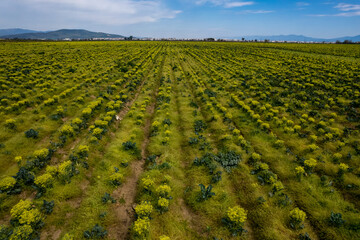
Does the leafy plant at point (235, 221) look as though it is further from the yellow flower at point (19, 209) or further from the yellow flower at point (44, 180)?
the yellow flower at point (44, 180)

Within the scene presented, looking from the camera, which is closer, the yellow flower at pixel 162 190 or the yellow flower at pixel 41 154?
the yellow flower at pixel 162 190

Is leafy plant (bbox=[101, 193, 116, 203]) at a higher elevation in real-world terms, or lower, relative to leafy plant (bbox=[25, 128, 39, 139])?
lower

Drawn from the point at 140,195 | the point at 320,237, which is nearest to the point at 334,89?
the point at 320,237

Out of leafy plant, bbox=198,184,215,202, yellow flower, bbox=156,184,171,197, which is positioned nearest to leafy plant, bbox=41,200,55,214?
yellow flower, bbox=156,184,171,197

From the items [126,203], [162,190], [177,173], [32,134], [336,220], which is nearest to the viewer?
[336,220]

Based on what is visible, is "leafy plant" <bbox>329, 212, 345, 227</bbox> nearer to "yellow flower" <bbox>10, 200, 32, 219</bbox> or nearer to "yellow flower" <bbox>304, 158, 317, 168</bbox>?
"yellow flower" <bbox>304, 158, 317, 168</bbox>

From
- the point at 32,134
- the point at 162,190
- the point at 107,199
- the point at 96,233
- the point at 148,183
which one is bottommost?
the point at 96,233

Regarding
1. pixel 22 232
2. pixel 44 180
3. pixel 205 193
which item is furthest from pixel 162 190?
pixel 44 180

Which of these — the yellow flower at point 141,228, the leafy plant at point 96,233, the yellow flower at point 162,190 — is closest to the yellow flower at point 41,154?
the leafy plant at point 96,233

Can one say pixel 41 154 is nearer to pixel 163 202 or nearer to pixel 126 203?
pixel 126 203

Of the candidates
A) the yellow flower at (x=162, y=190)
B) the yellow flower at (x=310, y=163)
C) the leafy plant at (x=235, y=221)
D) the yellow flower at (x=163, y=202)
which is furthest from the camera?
the yellow flower at (x=310, y=163)

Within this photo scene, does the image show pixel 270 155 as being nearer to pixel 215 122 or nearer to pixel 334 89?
pixel 215 122
